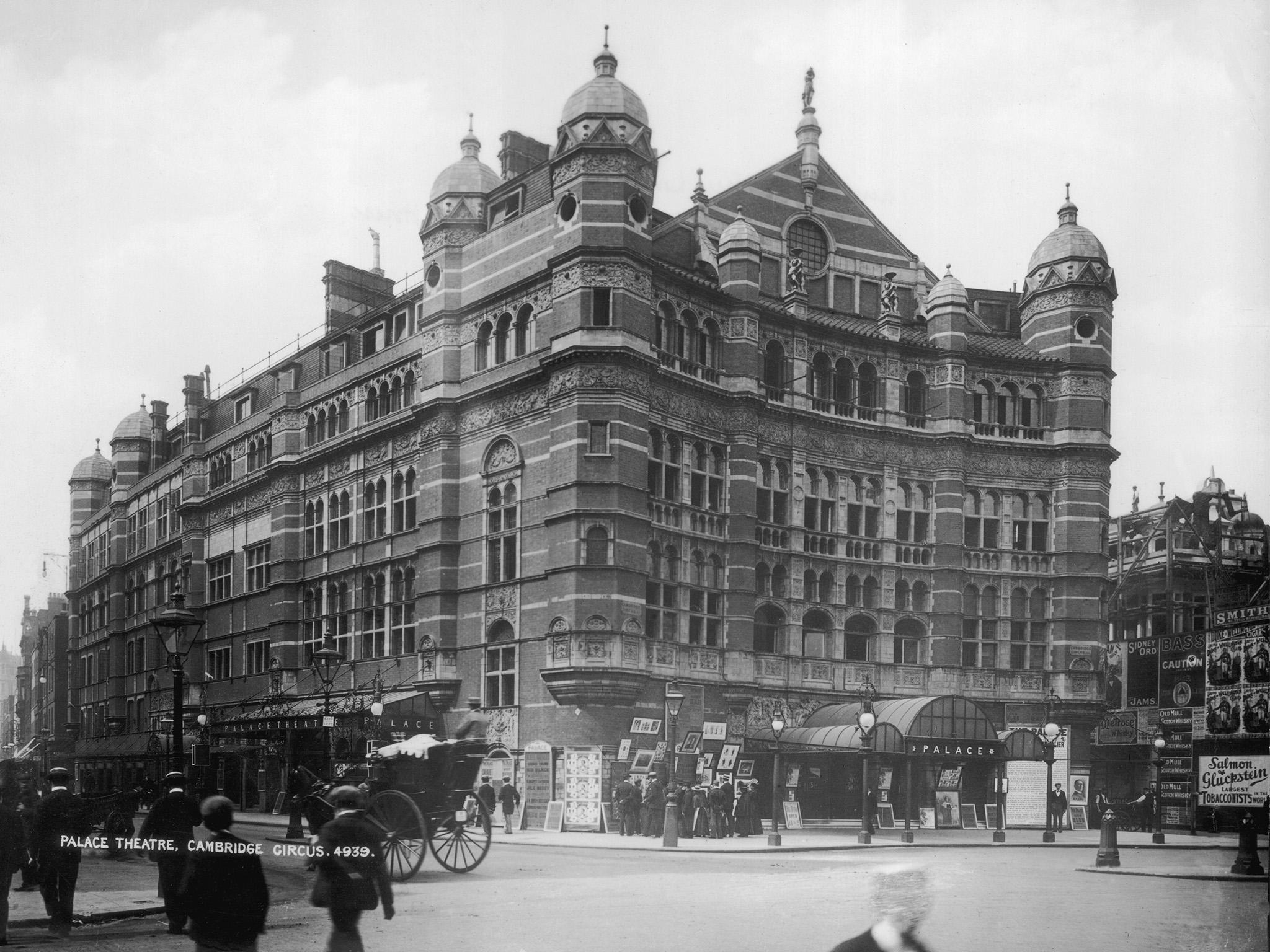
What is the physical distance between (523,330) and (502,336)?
849 mm

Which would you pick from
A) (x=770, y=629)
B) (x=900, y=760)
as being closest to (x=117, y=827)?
(x=770, y=629)

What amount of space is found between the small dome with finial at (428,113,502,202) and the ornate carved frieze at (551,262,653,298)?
17.9 feet

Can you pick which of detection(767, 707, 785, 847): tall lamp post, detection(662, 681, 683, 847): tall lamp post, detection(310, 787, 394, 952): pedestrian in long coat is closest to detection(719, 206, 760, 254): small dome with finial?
detection(662, 681, 683, 847): tall lamp post

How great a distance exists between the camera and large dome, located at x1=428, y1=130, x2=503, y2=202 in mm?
35938

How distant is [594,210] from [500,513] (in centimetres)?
843

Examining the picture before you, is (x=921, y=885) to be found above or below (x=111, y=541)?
below

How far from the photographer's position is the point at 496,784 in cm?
3173

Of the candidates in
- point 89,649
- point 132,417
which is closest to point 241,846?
point 132,417

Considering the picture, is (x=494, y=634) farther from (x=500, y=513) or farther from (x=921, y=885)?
(x=921, y=885)

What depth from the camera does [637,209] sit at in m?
32.6

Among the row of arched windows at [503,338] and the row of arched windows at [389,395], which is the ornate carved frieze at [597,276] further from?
the row of arched windows at [389,395]

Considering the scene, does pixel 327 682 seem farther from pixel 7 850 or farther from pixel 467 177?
pixel 467 177

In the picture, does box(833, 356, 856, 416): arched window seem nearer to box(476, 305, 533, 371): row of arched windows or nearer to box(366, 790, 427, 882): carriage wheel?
box(476, 305, 533, 371): row of arched windows

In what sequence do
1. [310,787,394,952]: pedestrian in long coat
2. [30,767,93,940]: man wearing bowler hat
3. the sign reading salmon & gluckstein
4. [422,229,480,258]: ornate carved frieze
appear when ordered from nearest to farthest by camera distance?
[310,787,394,952]: pedestrian in long coat
[30,767,93,940]: man wearing bowler hat
the sign reading salmon & gluckstein
[422,229,480,258]: ornate carved frieze
